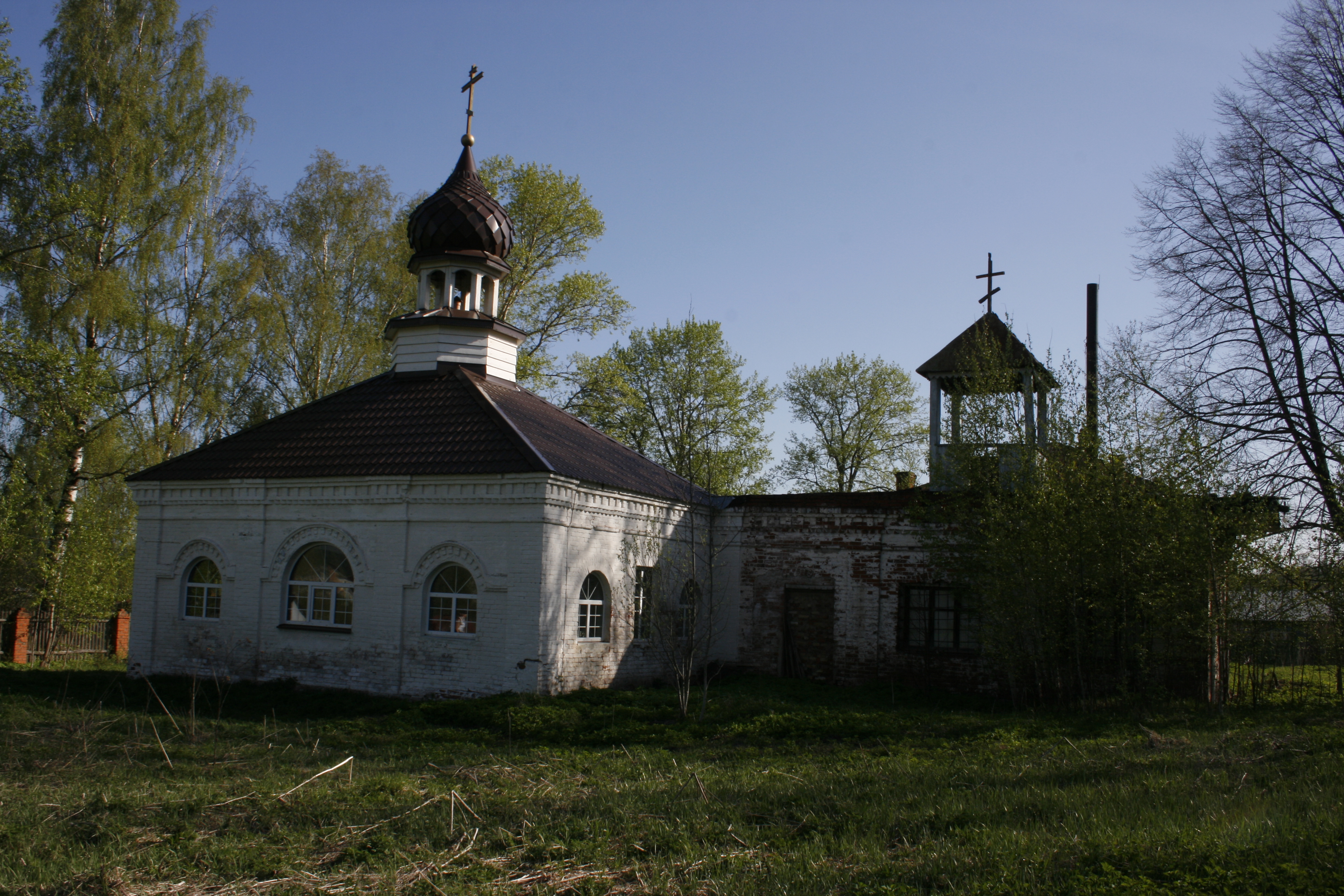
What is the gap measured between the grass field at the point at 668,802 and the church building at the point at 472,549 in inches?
88.8

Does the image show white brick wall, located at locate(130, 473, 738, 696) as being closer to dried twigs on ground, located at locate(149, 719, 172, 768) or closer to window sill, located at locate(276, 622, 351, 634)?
window sill, located at locate(276, 622, 351, 634)

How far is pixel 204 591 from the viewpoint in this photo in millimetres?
17062

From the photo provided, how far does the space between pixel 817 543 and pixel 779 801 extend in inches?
434

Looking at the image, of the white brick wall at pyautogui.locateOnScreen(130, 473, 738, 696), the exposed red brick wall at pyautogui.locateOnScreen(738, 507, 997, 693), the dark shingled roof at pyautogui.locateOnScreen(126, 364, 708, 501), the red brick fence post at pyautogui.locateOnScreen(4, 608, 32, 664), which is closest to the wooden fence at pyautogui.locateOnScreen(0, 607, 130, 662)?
the red brick fence post at pyautogui.locateOnScreen(4, 608, 32, 664)

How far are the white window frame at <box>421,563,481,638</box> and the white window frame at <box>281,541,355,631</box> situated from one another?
136 centimetres

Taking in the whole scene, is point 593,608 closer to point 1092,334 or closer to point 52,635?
→ point 1092,334

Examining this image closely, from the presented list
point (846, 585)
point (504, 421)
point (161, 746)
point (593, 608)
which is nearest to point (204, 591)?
point (504, 421)

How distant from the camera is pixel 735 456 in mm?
34156

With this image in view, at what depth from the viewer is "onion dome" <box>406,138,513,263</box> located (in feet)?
63.5

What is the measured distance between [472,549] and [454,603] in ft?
3.08

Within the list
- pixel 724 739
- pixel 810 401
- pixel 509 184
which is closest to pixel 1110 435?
pixel 724 739

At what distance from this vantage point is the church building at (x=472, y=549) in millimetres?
14820

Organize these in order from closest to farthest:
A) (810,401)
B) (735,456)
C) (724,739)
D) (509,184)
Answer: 1. (724,739)
2. (509,184)
3. (735,456)
4. (810,401)

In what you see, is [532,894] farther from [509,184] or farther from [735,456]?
[735,456]
